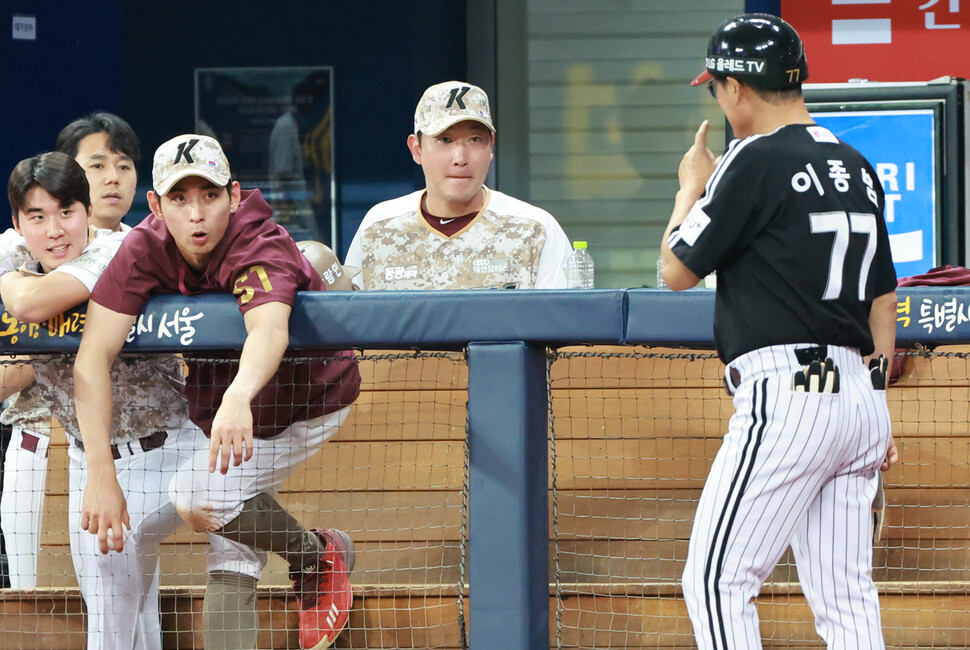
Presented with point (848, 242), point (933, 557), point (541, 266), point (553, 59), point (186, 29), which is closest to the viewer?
point (848, 242)

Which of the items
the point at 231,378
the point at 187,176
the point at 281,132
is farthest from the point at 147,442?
the point at 281,132

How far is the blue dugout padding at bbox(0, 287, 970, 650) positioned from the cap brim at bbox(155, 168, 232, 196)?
242 millimetres

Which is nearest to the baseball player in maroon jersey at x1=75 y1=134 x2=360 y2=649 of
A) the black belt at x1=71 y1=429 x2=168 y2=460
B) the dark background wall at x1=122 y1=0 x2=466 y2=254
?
the black belt at x1=71 y1=429 x2=168 y2=460

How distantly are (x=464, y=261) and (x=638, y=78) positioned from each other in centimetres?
322

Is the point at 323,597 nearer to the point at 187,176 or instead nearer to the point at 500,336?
the point at 500,336

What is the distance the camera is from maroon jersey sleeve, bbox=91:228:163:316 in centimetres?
247

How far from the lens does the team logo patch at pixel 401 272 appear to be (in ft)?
11.1

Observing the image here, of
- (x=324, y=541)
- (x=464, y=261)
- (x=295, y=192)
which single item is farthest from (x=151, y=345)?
(x=295, y=192)

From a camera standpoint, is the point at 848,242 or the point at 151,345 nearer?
the point at 848,242

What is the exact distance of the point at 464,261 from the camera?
335cm

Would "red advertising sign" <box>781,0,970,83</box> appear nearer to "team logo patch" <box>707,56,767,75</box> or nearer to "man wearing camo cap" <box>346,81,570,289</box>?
"man wearing camo cap" <box>346,81,570,289</box>

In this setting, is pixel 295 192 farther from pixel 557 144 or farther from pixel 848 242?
pixel 848 242

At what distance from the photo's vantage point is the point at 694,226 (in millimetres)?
2045

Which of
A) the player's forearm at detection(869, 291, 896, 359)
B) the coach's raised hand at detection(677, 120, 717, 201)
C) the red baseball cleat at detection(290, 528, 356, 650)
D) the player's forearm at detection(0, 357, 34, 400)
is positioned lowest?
the red baseball cleat at detection(290, 528, 356, 650)
